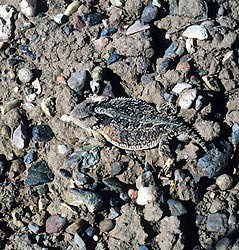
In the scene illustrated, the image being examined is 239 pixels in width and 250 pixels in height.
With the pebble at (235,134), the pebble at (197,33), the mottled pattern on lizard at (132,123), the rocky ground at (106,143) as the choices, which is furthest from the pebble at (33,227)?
the pebble at (197,33)

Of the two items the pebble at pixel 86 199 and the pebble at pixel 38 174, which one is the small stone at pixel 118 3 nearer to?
the pebble at pixel 38 174

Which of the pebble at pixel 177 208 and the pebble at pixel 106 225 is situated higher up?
the pebble at pixel 106 225

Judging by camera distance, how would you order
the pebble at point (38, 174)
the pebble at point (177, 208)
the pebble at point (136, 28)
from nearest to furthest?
the pebble at point (177, 208) → the pebble at point (38, 174) → the pebble at point (136, 28)

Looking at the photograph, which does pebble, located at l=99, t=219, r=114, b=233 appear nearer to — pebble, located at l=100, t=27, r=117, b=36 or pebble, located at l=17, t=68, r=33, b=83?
pebble, located at l=17, t=68, r=33, b=83

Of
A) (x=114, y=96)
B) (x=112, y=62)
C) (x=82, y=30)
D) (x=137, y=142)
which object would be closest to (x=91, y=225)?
(x=137, y=142)

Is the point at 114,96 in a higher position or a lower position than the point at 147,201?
higher

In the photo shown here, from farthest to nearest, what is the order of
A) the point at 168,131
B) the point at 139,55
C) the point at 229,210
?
the point at 139,55 < the point at 168,131 < the point at 229,210

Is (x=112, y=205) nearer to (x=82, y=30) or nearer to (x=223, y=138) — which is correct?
(x=223, y=138)
